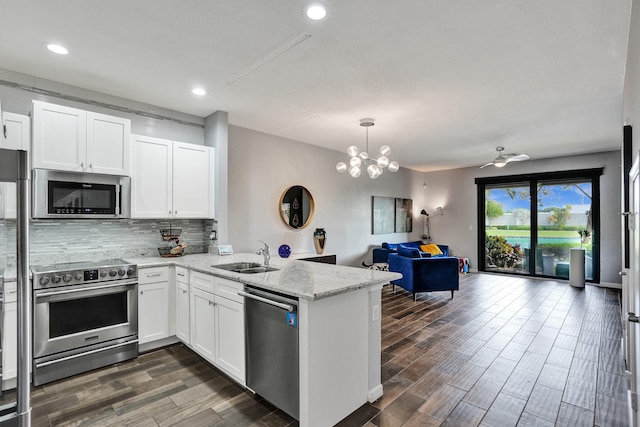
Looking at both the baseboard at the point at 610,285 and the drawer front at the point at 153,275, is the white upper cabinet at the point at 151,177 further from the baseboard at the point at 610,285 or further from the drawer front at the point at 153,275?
the baseboard at the point at 610,285

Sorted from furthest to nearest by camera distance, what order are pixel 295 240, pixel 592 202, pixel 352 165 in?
pixel 592 202 → pixel 295 240 → pixel 352 165

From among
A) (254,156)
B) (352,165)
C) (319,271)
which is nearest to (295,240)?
(254,156)

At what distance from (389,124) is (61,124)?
376 centimetres

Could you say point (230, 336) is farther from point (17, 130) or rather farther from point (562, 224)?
point (562, 224)

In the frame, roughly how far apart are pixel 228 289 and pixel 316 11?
214 cm

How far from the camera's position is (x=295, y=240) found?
5.52 meters

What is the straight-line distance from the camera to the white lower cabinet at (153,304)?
3.19 metres

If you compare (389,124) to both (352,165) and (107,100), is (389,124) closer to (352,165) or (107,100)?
(352,165)

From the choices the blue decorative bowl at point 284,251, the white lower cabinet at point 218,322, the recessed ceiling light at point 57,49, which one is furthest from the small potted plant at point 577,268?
the recessed ceiling light at point 57,49

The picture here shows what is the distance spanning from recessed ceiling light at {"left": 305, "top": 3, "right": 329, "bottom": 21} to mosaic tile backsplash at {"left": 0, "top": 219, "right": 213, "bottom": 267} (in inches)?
112

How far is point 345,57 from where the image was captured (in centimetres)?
275

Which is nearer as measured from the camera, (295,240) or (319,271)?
(319,271)

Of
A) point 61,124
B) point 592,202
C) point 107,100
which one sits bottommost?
point 592,202

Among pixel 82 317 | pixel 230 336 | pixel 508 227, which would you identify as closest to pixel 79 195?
pixel 82 317
